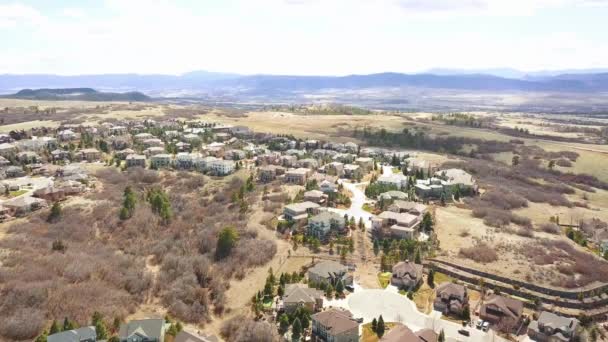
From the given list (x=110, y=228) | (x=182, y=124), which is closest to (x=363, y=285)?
(x=110, y=228)

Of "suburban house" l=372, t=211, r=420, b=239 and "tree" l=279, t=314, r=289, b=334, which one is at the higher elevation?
"suburban house" l=372, t=211, r=420, b=239

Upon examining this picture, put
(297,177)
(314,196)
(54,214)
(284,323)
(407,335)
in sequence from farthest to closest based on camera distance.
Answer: (297,177) → (314,196) → (54,214) → (284,323) → (407,335)

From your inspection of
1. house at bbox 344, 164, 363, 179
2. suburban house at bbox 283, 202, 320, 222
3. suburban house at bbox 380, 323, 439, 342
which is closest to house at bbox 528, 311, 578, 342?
suburban house at bbox 380, 323, 439, 342

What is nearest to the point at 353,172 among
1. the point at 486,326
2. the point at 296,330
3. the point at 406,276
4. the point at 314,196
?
the point at 314,196

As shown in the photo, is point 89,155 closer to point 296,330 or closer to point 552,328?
point 296,330

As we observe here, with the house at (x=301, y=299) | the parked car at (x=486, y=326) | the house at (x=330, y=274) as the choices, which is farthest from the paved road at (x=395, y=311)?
the house at (x=330, y=274)

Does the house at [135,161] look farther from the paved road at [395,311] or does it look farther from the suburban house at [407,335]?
the suburban house at [407,335]

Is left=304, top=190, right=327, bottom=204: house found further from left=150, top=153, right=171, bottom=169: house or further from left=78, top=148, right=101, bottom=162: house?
left=78, top=148, right=101, bottom=162: house

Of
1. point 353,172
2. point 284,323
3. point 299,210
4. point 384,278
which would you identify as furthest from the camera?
point 353,172
